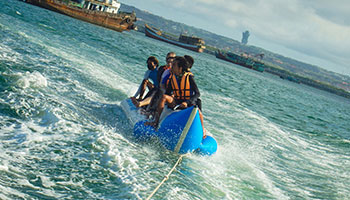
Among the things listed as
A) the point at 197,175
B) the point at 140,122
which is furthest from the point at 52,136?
the point at 197,175

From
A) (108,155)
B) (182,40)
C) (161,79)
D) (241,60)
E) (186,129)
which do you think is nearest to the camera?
(108,155)

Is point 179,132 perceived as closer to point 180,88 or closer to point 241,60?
point 180,88

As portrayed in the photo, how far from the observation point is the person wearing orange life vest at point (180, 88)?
18.1 ft

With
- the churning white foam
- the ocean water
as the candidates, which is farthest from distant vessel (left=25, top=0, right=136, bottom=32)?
the churning white foam

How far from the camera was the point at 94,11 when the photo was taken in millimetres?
44500

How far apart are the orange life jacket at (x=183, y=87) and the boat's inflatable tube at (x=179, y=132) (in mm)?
321

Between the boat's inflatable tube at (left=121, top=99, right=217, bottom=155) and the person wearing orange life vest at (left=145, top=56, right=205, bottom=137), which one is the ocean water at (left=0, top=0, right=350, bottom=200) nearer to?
the boat's inflatable tube at (left=121, top=99, right=217, bottom=155)

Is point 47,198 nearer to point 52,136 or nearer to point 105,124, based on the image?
point 52,136

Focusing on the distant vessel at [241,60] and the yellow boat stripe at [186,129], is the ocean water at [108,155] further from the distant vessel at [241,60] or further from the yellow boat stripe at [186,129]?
the distant vessel at [241,60]

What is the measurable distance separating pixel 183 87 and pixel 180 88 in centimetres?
5

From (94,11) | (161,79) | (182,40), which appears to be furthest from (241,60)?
(161,79)

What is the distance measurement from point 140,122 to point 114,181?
6.79 feet

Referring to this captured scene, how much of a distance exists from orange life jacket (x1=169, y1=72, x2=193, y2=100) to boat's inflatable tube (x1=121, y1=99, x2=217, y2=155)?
321 millimetres

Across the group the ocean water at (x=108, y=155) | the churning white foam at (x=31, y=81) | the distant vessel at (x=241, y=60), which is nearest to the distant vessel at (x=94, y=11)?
the ocean water at (x=108, y=155)
